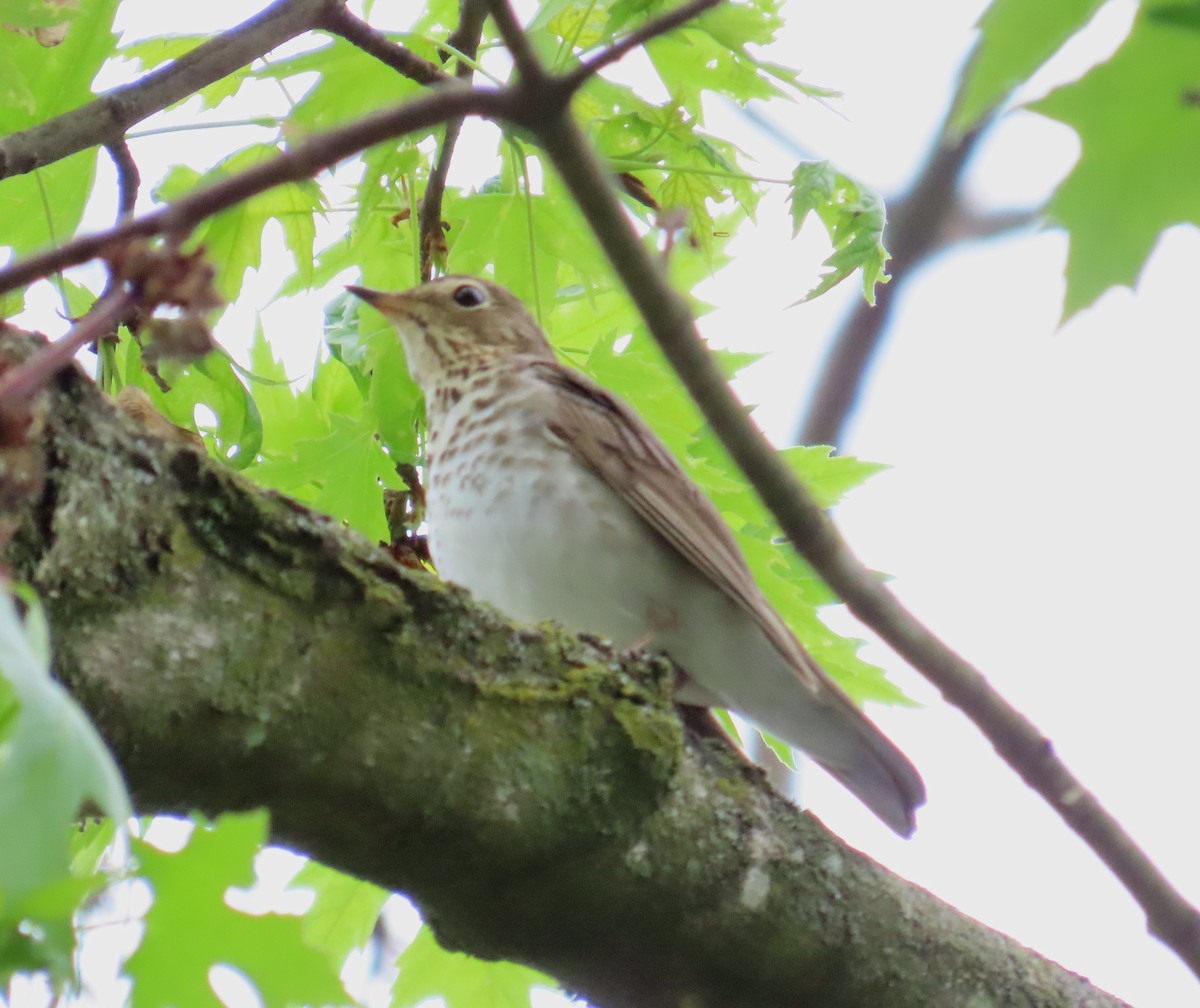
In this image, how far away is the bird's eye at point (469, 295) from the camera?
13.4 ft

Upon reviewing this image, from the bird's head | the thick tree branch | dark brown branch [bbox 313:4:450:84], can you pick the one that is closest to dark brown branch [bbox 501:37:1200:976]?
the thick tree branch

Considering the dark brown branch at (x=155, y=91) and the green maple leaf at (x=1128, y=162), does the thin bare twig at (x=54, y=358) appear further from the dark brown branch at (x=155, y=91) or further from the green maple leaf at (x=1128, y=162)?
the dark brown branch at (x=155, y=91)

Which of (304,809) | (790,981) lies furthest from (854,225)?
(304,809)

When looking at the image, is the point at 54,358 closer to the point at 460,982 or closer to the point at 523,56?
the point at 523,56

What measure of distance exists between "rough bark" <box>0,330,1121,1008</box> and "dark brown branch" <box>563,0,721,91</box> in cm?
87

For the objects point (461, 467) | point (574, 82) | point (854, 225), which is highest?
point (854, 225)

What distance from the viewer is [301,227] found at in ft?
12.1

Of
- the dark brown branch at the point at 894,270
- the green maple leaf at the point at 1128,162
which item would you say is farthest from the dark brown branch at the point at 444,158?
the dark brown branch at the point at 894,270

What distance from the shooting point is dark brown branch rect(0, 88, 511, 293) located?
1.11 m

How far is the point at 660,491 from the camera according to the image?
141 inches

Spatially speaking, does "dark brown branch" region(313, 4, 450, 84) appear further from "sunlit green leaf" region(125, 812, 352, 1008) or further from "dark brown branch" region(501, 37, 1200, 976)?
"sunlit green leaf" region(125, 812, 352, 1008)

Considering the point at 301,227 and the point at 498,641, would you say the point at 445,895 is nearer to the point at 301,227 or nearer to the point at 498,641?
the point at 498,641

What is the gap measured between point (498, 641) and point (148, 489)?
0.61 m

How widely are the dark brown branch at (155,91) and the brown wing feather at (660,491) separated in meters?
1.16
